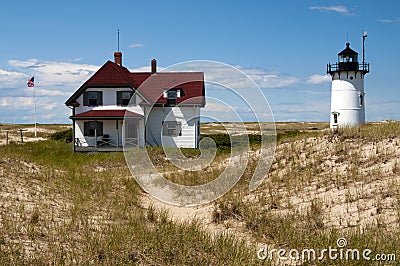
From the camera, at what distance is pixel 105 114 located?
32250mm

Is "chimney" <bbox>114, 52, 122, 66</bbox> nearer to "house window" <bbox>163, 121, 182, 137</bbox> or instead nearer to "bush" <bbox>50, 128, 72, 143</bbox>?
"bush" <bbox>50, 128, 72, 143</bbox>

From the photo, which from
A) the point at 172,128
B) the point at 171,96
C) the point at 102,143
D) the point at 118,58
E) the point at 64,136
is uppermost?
the point at 118,58

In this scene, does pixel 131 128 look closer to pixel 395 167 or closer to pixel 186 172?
pixel 186 172

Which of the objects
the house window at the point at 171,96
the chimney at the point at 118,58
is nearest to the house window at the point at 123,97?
the house window at the point at 171,96

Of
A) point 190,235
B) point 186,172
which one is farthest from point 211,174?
point 190,235

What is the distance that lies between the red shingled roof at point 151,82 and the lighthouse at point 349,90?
34.1ft

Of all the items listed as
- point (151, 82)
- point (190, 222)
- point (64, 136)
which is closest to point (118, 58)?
point (151, 82)

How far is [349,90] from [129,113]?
16.5 metres

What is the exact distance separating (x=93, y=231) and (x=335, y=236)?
4893mm

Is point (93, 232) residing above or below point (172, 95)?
below

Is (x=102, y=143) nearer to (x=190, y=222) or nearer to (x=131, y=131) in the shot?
(x=131, y=131)

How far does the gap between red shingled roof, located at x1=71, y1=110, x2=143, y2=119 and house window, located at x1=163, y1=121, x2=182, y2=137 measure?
2.49 m

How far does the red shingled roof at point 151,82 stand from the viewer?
3309cm

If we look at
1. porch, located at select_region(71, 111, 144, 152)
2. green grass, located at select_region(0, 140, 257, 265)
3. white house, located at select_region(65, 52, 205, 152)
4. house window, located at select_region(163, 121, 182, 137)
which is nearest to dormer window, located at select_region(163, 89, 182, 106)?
white house, located at select_region(65, 52, 205, 152)
